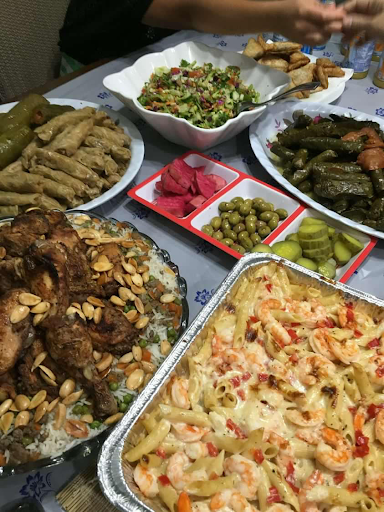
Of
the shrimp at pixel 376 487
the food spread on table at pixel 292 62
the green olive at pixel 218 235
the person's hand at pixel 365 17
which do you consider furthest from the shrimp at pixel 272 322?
the food spread on table at pixel 292 62

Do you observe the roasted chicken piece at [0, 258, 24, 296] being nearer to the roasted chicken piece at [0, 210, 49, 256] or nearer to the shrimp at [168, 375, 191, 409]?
the roasted chicken piece at [0, 210, 49, 256]

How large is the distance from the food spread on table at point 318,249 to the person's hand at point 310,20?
1.18 meters

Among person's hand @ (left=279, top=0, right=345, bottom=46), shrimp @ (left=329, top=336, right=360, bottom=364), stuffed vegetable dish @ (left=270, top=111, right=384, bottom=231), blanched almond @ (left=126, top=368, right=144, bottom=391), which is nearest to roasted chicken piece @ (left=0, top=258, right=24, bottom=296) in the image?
blanched almond @ (left=126, top=368, right=144, bottom=391)

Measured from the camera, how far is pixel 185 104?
8.59 feet

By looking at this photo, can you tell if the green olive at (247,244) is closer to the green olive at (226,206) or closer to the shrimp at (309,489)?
the green olive at (226,206)

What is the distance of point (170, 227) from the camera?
7.37ft

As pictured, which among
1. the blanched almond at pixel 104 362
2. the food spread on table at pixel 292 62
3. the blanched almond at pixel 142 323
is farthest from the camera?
the food spread on table at pixel 292 62

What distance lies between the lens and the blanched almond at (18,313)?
1.31 metres

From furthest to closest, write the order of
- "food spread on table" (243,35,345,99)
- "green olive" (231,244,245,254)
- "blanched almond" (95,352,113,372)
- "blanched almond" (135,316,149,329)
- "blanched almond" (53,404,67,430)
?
1. "food spread on table" (243,35,345,99)
2. "green olive" (231,244,245,254)
3. "blanched almond" (135,316,149,329)
4. "blanched almond" (95,352,113,372)
5. "blanched almond" (53,404,67,430)

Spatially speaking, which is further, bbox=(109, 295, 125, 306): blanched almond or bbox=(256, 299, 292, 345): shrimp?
bbox=(109, 295, 125, 306): blanched almond

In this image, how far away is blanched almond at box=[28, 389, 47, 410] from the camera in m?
1.33

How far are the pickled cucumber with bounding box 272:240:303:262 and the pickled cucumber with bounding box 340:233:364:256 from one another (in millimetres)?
225

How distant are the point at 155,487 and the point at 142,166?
1.92m

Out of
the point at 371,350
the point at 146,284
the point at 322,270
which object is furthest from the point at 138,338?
the point at 322,270
